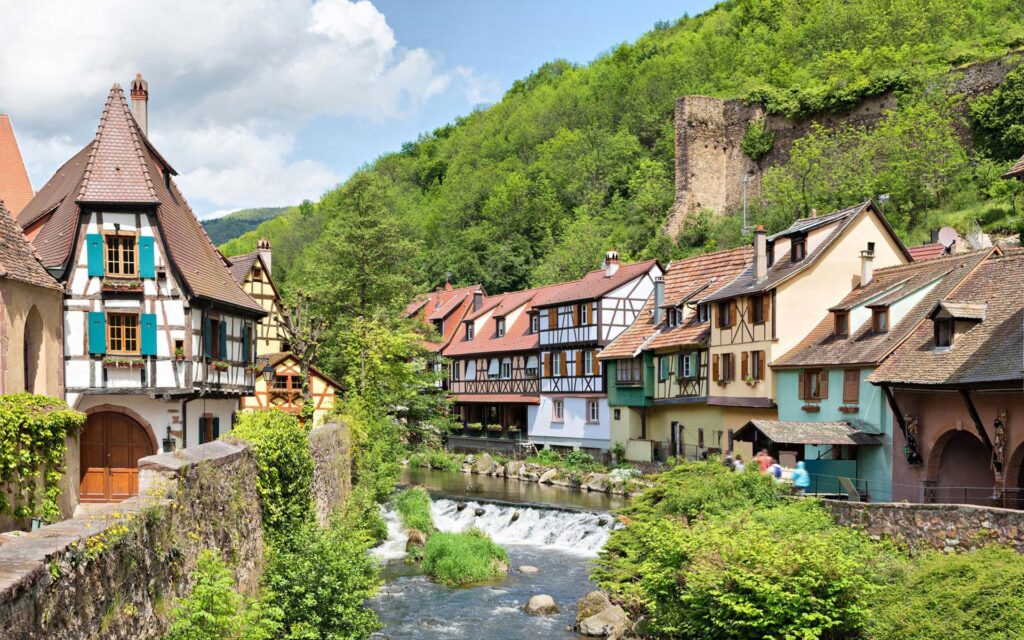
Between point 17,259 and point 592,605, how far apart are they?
1374 centimetres

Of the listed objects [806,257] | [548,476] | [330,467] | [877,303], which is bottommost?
[548,476]

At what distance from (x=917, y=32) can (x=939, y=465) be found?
49335 mm

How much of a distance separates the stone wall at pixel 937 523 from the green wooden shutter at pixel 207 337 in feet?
52.8

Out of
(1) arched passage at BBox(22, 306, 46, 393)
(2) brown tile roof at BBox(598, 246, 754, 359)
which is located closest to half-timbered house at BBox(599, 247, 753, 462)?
(2) brown tile roof at BBox(598, 246, 754, 359)

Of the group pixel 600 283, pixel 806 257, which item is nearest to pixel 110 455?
pixel 806 257

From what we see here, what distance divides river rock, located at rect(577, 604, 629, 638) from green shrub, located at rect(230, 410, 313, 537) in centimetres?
604

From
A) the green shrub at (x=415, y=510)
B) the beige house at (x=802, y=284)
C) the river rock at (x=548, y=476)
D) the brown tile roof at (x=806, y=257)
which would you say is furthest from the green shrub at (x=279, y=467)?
the river rock at (x=548, y=476)

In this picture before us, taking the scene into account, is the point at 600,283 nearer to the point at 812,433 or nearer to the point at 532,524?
the point at 532,524

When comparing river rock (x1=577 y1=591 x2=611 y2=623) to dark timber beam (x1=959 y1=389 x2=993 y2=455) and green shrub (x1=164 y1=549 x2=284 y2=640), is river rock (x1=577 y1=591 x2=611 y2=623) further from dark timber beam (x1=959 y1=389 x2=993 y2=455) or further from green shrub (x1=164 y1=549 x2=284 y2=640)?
green shrub (x1=164 y1=549 x2=284 y2=640)

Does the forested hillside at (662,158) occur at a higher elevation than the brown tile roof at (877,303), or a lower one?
higher

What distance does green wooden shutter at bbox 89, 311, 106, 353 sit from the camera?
914 inches

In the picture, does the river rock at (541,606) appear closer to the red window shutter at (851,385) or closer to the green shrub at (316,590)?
the green shrub at (316,590)

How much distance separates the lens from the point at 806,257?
3169 centimetres

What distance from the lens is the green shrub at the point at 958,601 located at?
13.5 meters
